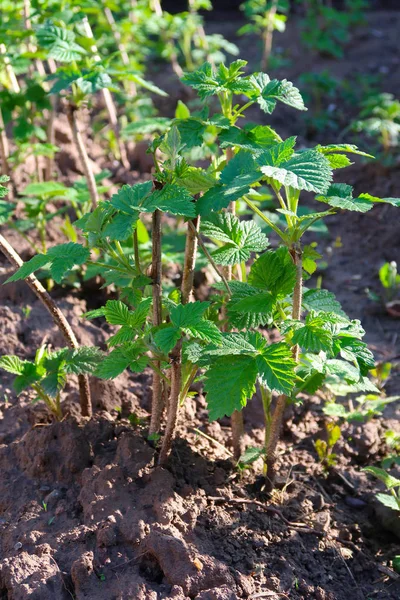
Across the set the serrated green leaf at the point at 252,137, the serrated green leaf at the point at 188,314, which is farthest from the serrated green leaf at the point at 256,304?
the serrated green leaf at the point at 252,137

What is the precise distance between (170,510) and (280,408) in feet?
1.45

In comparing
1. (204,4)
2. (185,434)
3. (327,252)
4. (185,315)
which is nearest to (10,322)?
(185,434)

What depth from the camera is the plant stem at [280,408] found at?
186cm

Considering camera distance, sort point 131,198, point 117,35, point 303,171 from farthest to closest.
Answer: point 117,35, point 131,198, point 303,171

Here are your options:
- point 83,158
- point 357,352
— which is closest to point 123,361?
point 357,352

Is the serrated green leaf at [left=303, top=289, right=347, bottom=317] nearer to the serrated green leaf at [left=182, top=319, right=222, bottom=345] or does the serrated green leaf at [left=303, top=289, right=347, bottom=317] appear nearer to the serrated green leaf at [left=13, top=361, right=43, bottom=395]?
the serrated green leaf at [left=182, top=319, right=222, bottom=345]

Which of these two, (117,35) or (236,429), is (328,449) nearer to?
(236,429)

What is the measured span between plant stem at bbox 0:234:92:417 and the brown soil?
0.07 meters

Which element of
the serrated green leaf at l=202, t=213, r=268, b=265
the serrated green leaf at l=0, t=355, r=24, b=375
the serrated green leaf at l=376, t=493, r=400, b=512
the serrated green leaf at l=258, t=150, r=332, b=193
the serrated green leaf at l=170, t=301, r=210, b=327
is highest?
the serrated green leaf at l=258, t=150, r=332, b=193

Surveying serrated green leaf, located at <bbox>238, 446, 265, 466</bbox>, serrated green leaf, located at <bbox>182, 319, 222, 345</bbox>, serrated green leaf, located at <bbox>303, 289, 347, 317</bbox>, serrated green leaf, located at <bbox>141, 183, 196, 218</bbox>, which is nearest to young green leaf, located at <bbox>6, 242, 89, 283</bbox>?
serrated green leaf, located at <bbox>141, 183, 196, 218</bbox>

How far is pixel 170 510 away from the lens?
6.48ft

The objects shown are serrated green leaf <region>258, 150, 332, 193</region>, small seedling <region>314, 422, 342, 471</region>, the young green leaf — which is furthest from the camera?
small seedling <region>314, 422, 342, 471</region>

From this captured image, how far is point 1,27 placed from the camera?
3395 millimetres

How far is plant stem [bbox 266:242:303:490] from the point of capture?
1.86 meters
